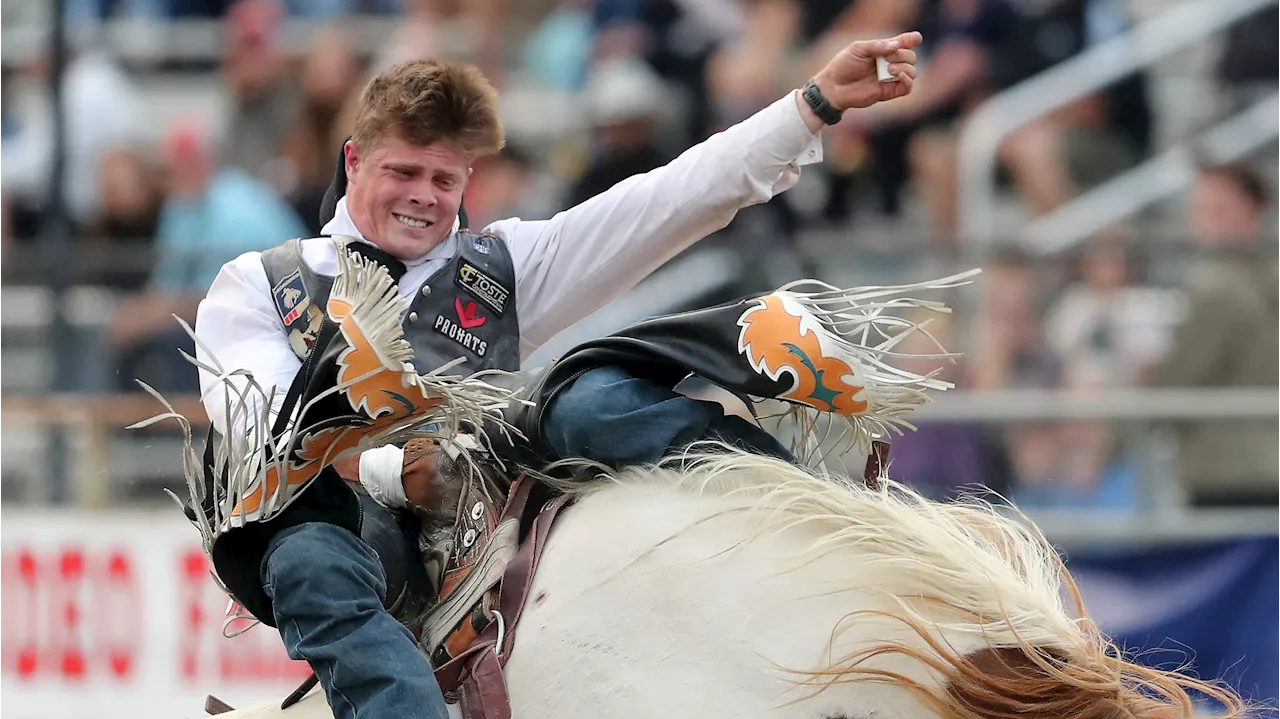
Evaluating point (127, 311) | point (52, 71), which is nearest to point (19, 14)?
point (52, 71)

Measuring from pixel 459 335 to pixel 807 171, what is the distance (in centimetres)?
523

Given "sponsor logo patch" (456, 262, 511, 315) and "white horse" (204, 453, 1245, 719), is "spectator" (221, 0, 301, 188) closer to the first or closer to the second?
"sponsor logo patch" (456, 262, 511, 315)

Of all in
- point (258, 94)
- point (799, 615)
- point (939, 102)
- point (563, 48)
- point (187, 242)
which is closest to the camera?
point (799, 615)

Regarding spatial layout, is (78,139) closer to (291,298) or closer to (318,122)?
(318,122)

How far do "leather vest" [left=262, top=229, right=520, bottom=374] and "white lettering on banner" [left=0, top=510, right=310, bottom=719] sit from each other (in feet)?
12.7

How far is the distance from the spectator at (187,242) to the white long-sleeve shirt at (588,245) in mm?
3787

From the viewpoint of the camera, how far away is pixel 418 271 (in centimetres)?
305

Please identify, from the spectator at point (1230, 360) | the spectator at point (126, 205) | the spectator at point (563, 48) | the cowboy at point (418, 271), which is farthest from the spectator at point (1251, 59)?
the cowboy at point (418, 271)

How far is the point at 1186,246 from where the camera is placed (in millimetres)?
6723

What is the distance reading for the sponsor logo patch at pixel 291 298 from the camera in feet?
9.64

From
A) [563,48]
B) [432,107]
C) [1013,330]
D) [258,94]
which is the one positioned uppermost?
[432,107]

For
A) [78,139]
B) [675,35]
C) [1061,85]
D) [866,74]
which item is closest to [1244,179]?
[1061,85]

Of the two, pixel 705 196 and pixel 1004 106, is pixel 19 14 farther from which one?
pixel 705 196

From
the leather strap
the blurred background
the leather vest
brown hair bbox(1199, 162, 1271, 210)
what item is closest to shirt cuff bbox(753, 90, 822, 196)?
the leather vest
